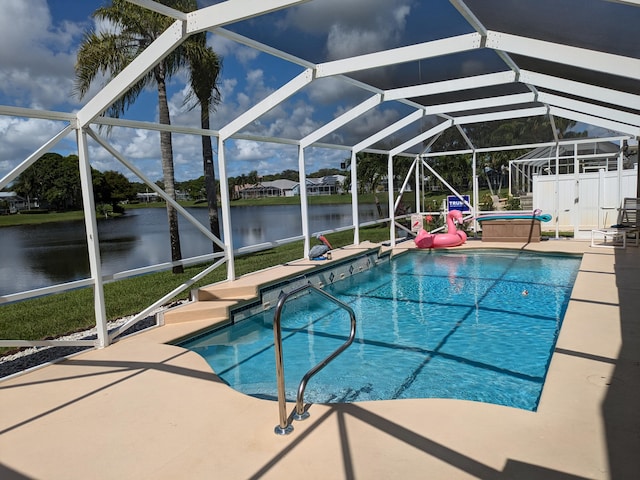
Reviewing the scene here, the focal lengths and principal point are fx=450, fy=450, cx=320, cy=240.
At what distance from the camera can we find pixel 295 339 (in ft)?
20.1

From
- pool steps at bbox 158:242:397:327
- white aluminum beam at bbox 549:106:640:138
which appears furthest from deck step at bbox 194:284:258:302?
white aluminum beam at bbox 549:106:640:138

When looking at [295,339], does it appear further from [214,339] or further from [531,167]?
[531,167]

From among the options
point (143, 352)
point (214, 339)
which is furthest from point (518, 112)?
point (143, 352)

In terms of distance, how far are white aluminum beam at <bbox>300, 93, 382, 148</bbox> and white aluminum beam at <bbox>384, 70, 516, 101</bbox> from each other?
10.7 inches

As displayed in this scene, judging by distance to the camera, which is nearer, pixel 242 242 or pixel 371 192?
pixel 242 242

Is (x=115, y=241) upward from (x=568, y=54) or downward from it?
downward

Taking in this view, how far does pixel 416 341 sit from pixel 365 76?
14.3 ft

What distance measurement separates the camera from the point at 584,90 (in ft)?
21.2

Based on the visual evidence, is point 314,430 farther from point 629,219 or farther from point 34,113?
point 629,219

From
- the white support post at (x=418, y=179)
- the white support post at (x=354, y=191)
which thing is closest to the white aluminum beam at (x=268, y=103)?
the white support post at (x=354, y=191)

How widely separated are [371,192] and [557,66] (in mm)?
8830

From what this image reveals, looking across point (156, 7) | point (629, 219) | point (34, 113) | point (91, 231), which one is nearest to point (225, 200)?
point (91, 231)

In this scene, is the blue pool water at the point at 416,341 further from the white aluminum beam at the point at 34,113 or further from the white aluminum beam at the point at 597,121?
the white aluminum beam at the point at 597,121

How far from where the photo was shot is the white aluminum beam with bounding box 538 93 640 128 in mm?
7957
